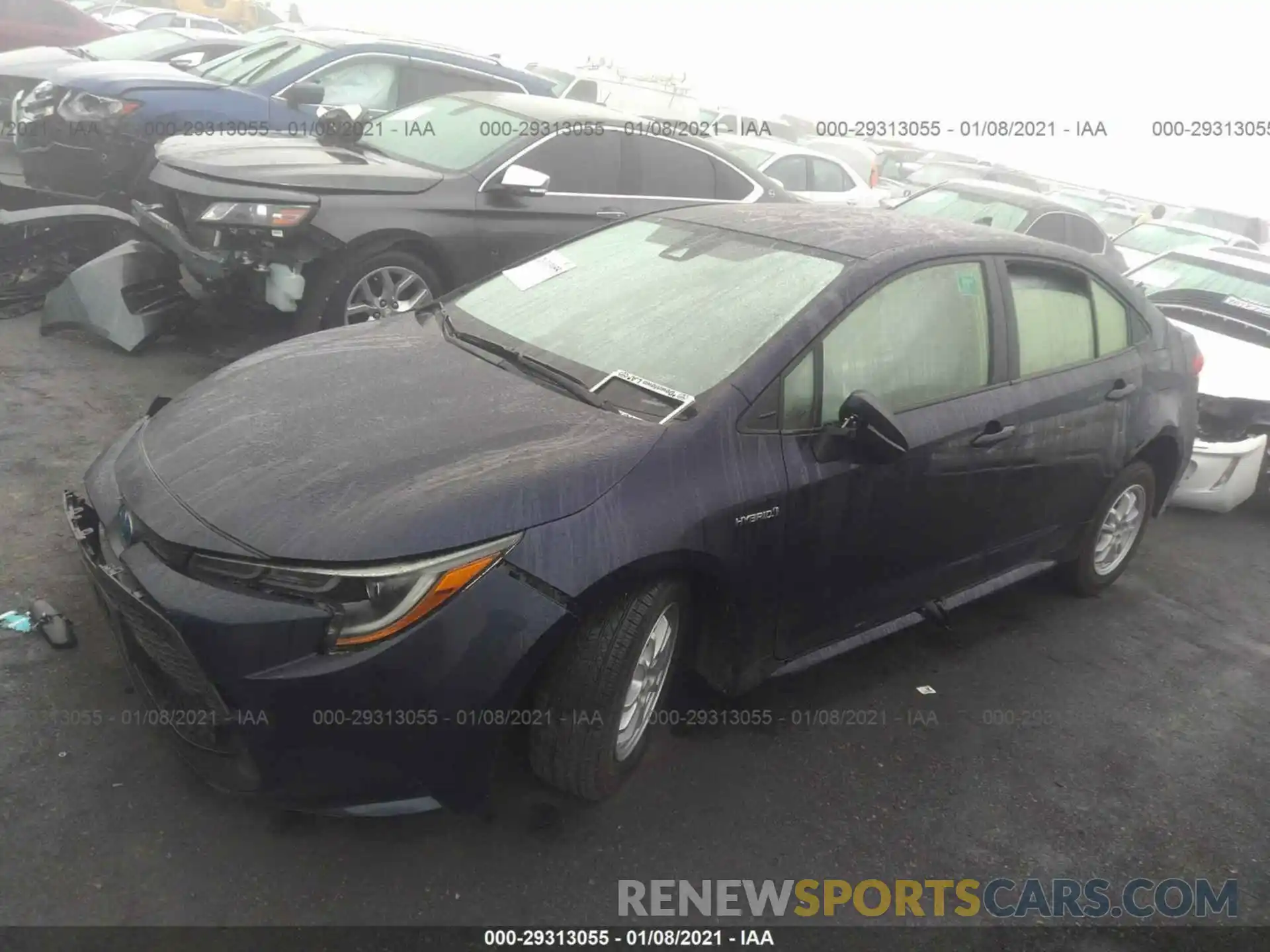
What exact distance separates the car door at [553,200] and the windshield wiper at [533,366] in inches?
104

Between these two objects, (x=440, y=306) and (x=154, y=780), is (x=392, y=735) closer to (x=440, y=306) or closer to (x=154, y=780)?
(x=154, y=780)

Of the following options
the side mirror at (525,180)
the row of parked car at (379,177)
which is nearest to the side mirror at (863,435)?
the row of parked car at (379,177)

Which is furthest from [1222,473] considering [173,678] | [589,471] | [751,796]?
[173,678]

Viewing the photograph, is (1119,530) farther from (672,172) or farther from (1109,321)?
(672,172)

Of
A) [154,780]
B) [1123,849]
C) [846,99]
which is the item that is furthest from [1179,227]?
[846,99]

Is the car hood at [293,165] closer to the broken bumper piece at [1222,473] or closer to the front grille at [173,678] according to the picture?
the front grille at [173,678]

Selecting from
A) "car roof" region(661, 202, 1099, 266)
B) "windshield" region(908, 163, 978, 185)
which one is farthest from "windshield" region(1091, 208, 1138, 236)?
"car roof" region(661, 202, 1099, 266)

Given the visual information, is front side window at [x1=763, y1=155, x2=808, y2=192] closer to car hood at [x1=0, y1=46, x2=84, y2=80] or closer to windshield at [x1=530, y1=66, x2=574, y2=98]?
windshield at [x1=530, y1=66, x2=574, y2=98]

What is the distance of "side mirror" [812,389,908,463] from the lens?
2.91 metres

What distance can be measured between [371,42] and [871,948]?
8137 mm

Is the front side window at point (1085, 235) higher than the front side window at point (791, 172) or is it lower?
lower

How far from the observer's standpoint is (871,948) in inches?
102

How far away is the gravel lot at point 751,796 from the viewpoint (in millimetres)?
2518

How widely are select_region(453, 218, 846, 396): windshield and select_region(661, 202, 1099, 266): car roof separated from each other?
85mm
